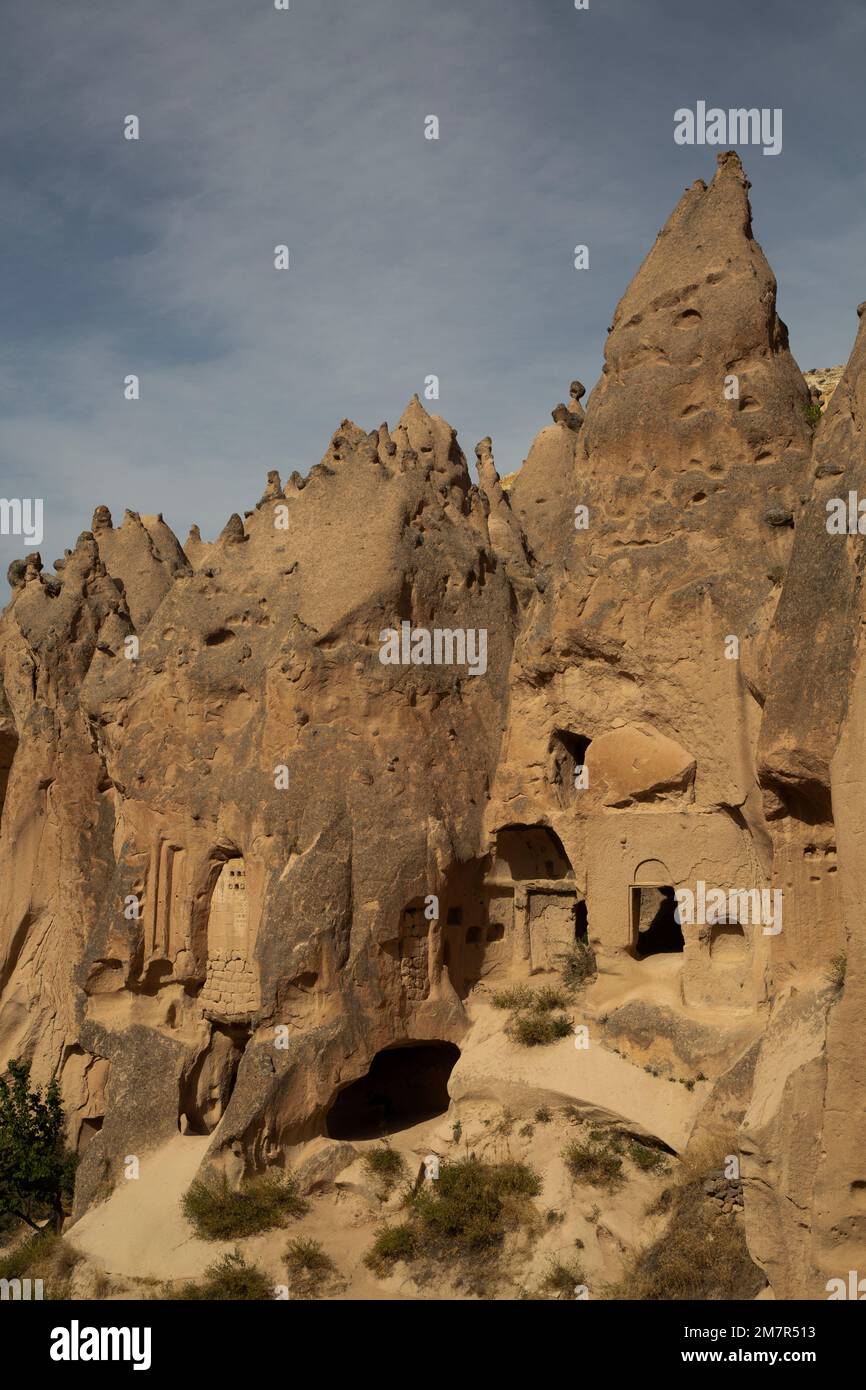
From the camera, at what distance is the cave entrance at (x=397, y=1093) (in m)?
14.3

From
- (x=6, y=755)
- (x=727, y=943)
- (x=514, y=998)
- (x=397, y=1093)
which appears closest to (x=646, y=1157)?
(x=727, y=943)

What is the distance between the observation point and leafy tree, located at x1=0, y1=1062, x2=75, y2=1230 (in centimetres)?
1536

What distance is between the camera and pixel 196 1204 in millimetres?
12430

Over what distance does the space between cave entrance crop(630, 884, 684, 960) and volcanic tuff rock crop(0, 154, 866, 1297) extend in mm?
72

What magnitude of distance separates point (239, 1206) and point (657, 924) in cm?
531

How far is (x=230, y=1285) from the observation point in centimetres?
1146

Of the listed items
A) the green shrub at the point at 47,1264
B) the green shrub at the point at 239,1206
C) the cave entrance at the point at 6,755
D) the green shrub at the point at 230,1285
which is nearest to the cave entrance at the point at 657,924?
the green shrub at the point at 239,1206

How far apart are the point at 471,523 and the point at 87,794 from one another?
6.51m

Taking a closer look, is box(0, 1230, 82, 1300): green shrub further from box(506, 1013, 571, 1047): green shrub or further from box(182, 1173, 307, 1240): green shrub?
box(506, 1013, 571, 1047): green shrub

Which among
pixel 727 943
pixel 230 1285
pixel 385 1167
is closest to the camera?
pixel 230 1285

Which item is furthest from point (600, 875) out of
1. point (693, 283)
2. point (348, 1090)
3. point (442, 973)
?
point (693, 283)

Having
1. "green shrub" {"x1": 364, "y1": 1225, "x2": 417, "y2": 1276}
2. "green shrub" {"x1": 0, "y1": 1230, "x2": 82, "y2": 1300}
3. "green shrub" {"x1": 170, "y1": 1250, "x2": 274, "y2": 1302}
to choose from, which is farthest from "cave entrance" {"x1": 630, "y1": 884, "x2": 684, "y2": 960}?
"green shrub" {"x1": 0, "y1": 1230, "x2": 82, "y2": 1300}

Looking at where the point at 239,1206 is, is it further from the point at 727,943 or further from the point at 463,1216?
the point at 727,943

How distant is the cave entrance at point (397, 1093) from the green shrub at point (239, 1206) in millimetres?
1518
